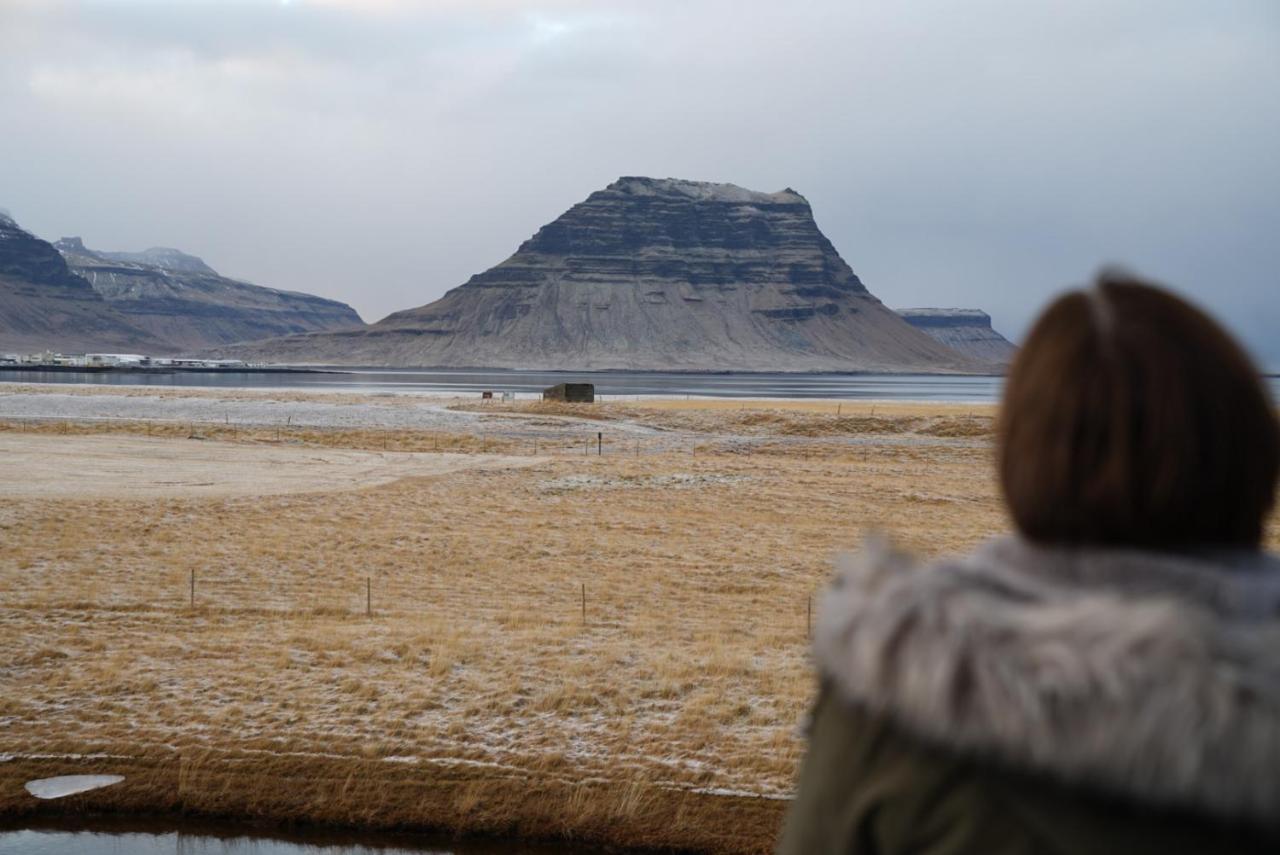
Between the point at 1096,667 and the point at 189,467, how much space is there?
41.1m

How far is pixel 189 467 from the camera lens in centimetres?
3878

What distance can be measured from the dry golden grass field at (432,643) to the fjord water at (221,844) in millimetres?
178

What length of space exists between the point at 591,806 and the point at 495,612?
812 cm

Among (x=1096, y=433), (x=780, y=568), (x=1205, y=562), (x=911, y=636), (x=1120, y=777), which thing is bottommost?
(x=780, y=568)

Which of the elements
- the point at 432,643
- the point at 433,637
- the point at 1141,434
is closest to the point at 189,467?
the point at 433,637

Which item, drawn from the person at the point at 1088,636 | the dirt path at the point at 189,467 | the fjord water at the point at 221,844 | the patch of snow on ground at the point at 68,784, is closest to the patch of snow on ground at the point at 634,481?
the dirt path at the point at 189,467

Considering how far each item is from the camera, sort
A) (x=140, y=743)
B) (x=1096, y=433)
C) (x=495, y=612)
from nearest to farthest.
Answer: (x=1096, y=433) < (x=140, y=743) < (x=495, y=612)

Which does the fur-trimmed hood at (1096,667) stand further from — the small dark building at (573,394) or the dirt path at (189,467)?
the small dark building at (573,394)

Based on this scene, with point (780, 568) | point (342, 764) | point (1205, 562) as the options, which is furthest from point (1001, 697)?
point (780, 568)

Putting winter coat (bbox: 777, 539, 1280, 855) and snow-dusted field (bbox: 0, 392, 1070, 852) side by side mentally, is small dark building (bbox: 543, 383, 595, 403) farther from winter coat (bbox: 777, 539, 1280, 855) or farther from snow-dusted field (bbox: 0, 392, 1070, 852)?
winter coat (bbox: 777, 539, 1280, 855)

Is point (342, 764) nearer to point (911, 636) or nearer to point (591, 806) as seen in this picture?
point (591, 806)

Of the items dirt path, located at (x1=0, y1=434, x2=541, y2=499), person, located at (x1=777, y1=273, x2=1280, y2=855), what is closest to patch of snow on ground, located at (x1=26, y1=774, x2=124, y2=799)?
person, located at (x1=777, y1=273, x2=1280, y2=855)

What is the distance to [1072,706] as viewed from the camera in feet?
4.60

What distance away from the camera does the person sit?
53.9 inches
